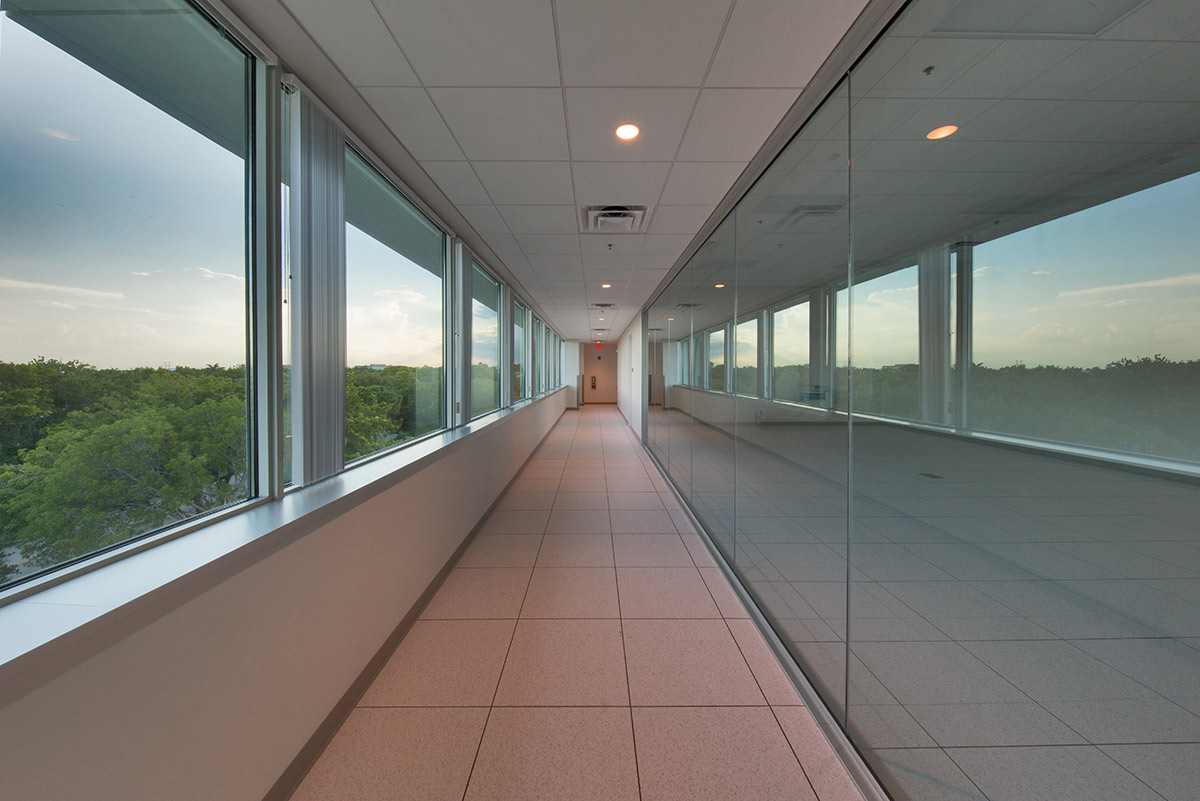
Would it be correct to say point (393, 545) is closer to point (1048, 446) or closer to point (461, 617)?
point (461, 617)

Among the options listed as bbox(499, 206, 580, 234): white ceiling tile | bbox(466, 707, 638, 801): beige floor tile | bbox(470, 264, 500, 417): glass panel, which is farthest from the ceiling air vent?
bbox(466, 707, 638, 801): beige floor tile

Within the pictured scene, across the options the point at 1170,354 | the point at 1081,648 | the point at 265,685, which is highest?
the point at 1170,354

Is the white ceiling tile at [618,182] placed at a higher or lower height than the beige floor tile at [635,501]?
higher

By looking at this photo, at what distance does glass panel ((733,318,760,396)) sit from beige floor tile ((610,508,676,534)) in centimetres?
184

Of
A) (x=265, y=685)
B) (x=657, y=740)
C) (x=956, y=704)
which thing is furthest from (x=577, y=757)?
(x=956, y=704)

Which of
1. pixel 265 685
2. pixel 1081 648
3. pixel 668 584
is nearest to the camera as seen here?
pixel 1081 648

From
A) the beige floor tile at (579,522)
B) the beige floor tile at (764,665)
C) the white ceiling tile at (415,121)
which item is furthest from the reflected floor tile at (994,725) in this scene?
the beige floor tile at (579,522)

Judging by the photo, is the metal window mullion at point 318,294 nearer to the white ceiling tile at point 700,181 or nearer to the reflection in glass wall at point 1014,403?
the white ceiling tile at point 700,181

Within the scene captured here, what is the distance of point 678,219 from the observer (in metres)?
4.46

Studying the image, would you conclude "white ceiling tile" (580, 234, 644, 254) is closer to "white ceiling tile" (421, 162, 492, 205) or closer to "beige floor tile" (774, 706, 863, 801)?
"white ceiling tile" (421, 162, 492, 205)

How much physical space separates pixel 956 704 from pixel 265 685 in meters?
2.24

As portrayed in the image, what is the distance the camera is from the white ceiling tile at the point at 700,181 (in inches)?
130

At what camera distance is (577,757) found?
1.98 metres

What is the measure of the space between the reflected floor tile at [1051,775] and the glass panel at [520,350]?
772 centimetres
